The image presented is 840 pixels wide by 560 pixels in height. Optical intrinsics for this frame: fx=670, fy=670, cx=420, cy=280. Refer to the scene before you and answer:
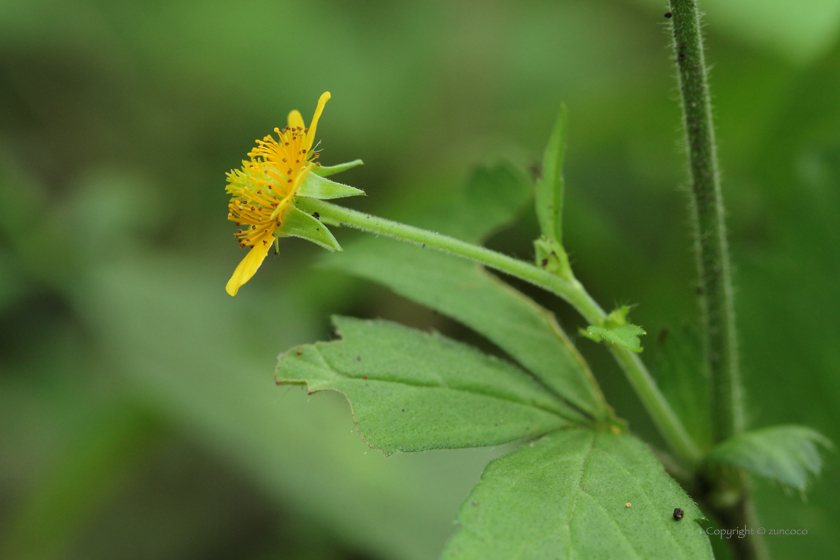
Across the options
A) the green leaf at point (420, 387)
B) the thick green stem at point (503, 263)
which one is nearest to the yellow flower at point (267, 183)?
the thick green stem at point (503, 263)

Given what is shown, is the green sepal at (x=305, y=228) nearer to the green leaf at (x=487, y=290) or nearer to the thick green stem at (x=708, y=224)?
the green leaf at (x=487, y=290)

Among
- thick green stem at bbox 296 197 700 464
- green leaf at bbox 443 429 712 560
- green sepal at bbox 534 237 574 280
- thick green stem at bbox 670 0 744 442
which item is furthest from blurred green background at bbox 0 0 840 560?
green leaf at bbox 443 429 712 560

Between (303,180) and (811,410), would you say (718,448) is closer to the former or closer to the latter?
(811,410)

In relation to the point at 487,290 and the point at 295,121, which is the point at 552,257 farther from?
the point at 295,121

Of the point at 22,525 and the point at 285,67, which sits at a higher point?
the point at 285,67

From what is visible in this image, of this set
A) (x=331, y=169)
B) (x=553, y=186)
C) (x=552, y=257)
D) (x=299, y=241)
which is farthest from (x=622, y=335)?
(x=299, y=241)

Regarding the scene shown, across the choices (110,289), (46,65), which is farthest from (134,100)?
(110,289)
